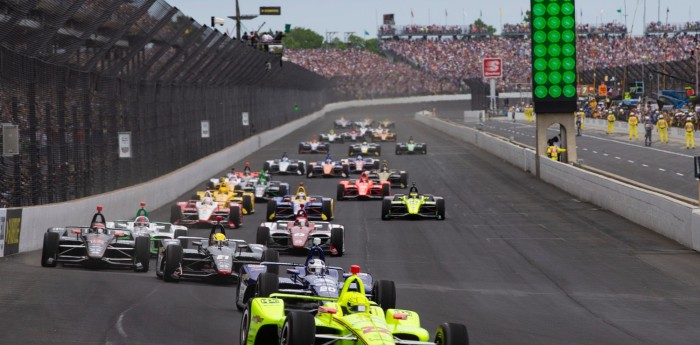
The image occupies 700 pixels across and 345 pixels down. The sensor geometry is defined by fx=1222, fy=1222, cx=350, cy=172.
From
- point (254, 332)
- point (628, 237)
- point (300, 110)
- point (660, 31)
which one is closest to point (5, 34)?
point (254, 332)

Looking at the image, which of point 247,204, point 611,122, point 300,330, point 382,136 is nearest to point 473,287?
point 300,330

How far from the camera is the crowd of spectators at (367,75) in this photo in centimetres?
14712

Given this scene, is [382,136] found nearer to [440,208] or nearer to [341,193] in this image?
[341,193]

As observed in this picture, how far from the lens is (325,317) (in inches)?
474

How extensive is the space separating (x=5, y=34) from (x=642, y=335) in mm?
12272

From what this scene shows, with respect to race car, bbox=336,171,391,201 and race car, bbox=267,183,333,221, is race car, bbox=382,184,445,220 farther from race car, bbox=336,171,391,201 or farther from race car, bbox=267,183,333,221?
race car, bbox=336,171,391,201

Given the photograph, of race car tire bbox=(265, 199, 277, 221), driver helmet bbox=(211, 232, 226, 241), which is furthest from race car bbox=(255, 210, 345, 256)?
race car tire bbox=(265, 199, 277, 221)

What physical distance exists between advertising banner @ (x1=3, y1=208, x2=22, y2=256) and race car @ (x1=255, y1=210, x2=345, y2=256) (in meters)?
4.63

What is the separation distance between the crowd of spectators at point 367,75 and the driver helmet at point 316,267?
125m

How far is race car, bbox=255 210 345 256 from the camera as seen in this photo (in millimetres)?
23453

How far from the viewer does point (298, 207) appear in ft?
99.9

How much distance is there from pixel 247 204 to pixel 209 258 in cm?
1405

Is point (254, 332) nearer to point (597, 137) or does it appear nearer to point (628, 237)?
point (628, 237)

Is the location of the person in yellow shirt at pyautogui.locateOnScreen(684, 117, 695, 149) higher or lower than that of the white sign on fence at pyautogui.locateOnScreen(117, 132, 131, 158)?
lower
